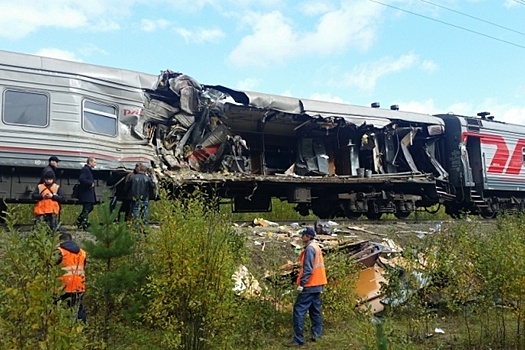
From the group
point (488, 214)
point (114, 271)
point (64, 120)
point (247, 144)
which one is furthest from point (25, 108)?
point (488, 214)

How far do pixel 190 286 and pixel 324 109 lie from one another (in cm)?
876

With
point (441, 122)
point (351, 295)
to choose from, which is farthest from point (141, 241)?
point (441, 122)

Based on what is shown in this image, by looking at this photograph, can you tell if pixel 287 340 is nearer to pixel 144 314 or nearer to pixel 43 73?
pixel 144 314

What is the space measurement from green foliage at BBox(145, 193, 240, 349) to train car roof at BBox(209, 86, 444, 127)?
22.4ft

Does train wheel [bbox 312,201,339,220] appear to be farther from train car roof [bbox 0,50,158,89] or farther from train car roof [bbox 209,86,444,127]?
train car roof [bbox 0,50,158,89]

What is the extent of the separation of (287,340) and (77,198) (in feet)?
16.4

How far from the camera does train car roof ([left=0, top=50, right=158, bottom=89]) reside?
8.80 meters

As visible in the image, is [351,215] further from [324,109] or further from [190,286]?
[190,286]

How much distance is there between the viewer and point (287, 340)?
19.4ft

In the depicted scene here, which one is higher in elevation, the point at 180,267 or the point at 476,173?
the point at 476,173

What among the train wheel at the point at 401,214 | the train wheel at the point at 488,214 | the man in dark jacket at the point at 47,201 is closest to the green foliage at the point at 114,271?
the man in dark jacket at the point at 47,201

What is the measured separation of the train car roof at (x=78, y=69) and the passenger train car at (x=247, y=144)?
0.9 inches

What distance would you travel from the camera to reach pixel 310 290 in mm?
5891

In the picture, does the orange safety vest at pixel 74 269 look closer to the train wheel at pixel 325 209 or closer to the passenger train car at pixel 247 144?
the passenger train car at pixel 247 144
